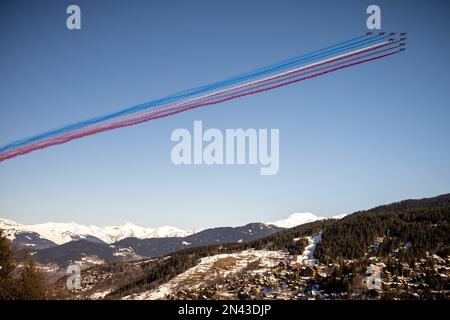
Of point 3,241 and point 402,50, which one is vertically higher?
point 402,50
